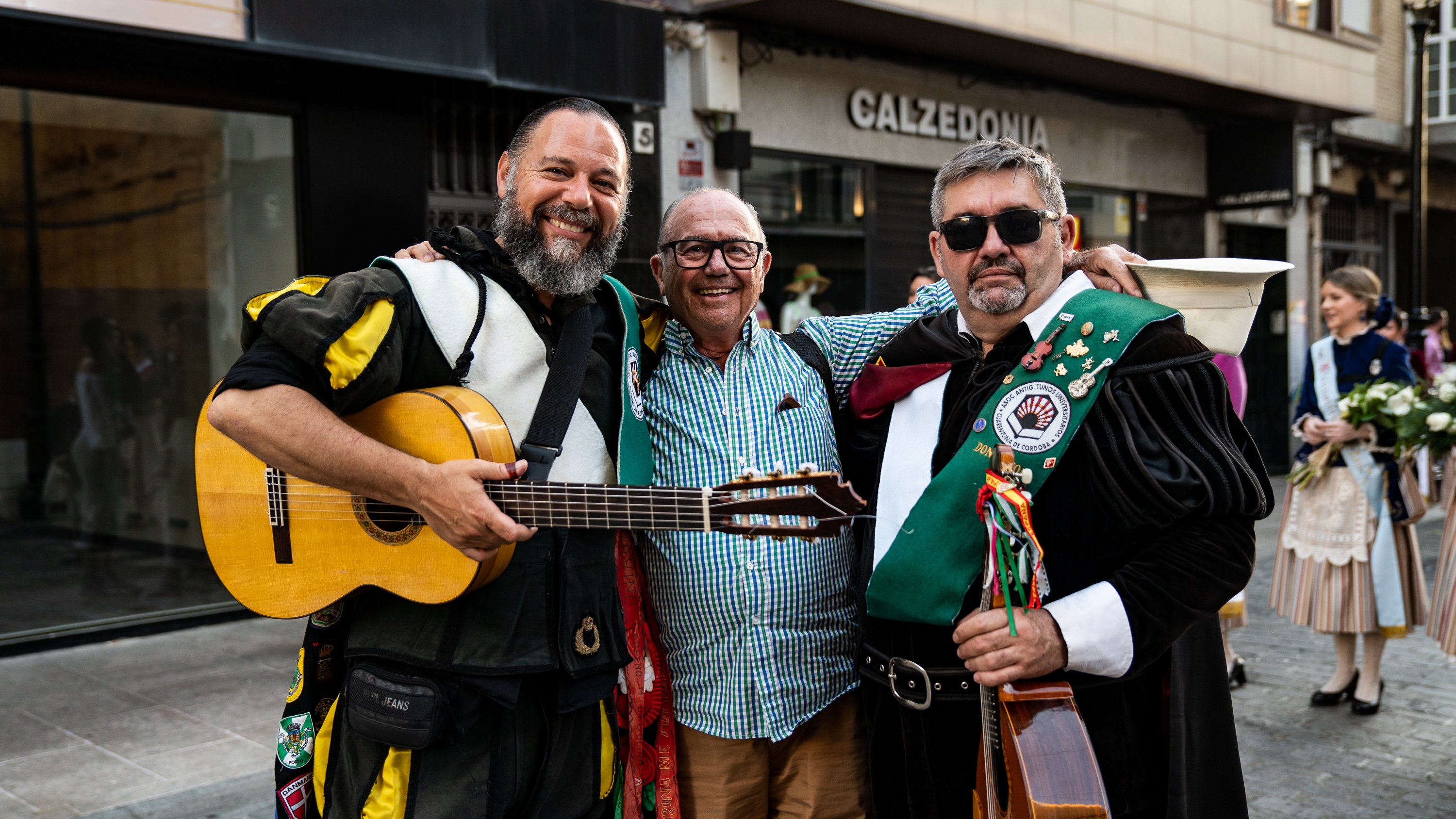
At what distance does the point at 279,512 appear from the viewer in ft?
7.93

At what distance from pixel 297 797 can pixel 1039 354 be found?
1.89 metres

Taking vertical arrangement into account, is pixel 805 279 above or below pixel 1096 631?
above

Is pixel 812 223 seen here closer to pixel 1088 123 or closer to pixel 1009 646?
pixel 1088 123

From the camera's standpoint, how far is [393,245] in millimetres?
7246

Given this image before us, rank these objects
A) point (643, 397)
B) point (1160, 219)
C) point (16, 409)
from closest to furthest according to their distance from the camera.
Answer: point (643, 397), point (16, 409), point (1160, 219)

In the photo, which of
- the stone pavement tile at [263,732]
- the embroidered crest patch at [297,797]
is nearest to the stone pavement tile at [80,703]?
the stone pavement tile at [263,732]

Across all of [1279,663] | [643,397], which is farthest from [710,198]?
[1279,663]

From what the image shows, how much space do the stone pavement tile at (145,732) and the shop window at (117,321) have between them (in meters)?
1.68

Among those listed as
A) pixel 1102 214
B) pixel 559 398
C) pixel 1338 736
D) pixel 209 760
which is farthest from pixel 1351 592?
pixel 1102 214

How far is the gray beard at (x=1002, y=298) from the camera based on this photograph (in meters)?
2.49

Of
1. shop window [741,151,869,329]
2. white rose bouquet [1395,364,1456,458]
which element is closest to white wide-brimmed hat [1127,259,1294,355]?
white rose bouquet [1395,364,1456,458]

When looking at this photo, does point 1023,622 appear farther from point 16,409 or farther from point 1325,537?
point 16,409

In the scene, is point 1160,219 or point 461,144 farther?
point 1160,219

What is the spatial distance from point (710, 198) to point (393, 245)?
186 inches
